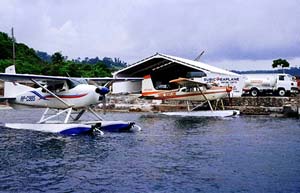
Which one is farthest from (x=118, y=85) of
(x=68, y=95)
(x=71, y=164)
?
(x=71, y=164)

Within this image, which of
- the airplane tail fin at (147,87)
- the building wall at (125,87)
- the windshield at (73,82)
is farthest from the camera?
the building wall at (125,87)

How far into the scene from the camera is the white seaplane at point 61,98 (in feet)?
71.8

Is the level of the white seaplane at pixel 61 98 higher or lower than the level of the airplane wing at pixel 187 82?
lower

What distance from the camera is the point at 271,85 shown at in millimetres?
45562

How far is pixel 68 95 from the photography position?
2286 cm

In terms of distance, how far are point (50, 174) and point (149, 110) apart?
96.4 ft

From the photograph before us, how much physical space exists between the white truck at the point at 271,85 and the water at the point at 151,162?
22.7 meters

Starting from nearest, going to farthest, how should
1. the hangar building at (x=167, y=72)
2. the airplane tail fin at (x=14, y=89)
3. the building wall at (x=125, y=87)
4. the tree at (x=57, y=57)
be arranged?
the airplane tail fin at (x=14, y=89) → the hangar building at (x=167, y=72) → the building wall at (x=125, y=87) → the tree at (x=57, y=57)

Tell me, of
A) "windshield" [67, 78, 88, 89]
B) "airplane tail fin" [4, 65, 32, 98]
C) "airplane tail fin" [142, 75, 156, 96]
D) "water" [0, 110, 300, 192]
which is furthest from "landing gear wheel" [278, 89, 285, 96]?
"airplane tail fin" [4, 65, 32, 98]

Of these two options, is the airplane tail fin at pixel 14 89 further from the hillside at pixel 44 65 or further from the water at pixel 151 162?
the hillside at pixel 44 65

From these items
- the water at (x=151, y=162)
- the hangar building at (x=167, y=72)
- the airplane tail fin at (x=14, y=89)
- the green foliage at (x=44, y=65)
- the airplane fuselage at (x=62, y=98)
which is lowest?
the water at (x=151, y=162)

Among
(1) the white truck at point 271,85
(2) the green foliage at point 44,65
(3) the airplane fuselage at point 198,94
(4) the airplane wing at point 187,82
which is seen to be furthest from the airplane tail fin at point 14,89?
(2) the green foliage at point 44,65

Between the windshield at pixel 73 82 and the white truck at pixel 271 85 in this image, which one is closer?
the windshield at pixel 73 82

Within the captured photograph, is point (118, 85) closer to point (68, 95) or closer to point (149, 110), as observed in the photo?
point (149, 110)
